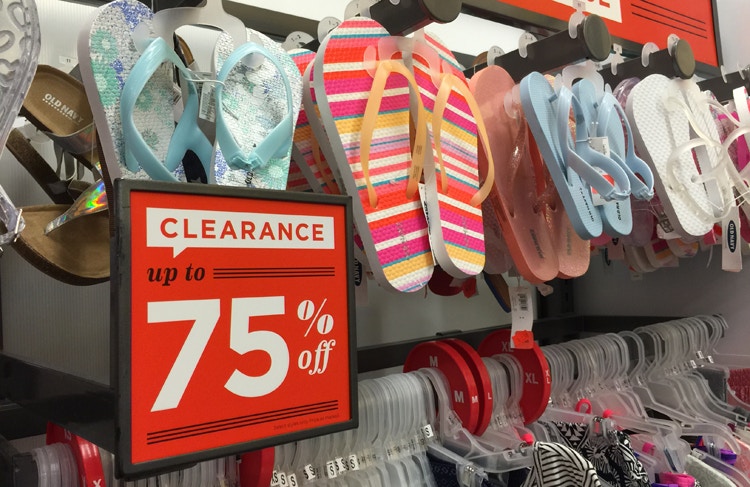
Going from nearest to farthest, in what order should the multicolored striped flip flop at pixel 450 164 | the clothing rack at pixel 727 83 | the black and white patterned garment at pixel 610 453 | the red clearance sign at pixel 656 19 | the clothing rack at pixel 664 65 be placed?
the multicolored striped flip flop at pixel 450 164, the black and white patterned garment at pixel 610 453, the clothing rack at pixel 664 65, the clothing rack at pixel 727 83, the red clearance sign at pixel 656 19

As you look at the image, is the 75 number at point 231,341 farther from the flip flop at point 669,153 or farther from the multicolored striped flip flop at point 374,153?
the flip flop at point 669,153

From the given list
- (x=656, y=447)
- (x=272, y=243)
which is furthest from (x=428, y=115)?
(x=656, y=447)

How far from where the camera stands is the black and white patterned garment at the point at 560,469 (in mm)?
919

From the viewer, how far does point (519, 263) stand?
100 cm

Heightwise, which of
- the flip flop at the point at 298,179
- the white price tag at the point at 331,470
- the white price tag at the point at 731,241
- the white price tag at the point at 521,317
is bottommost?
the white price tag at the point at 331,470

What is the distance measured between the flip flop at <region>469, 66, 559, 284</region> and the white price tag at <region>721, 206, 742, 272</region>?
1.67ft

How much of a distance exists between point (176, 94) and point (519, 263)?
1.89ft

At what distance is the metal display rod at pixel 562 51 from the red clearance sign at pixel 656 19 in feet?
1.79

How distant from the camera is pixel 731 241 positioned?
1.34 metres

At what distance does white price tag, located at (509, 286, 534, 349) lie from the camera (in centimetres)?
113

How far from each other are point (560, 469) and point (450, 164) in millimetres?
484

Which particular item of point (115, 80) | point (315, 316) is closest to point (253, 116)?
point (115, 80)

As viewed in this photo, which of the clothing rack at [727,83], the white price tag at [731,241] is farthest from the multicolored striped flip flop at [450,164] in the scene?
the clothing rack at [727,83]

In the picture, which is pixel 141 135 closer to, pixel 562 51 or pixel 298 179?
pixel 298 179
